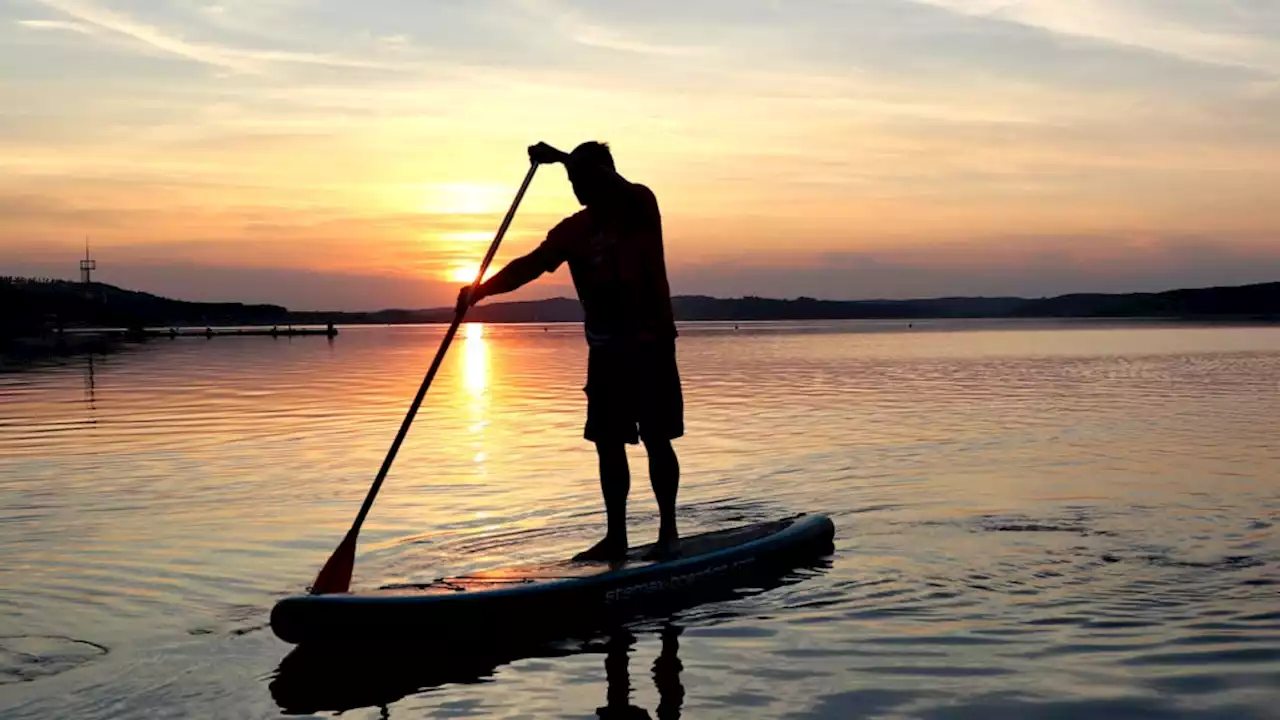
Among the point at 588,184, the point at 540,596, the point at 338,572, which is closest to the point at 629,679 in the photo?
the point at 540,596

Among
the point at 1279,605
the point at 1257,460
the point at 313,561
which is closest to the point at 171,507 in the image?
the point at 313,561

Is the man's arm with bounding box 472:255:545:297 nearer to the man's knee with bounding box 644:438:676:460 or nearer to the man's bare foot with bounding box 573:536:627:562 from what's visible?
the man's knee with bounding box 644:438:676:460

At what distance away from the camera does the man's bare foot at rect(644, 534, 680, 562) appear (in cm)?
872

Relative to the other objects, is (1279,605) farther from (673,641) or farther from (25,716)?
(25,716)

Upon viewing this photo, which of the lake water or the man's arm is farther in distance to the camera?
the man's arm

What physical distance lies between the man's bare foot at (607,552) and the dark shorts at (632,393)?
2.41 feet

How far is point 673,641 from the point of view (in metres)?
7.40

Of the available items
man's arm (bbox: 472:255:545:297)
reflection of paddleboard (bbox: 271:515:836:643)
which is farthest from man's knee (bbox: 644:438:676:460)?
man's arm (bbox: 472:255:545:297)

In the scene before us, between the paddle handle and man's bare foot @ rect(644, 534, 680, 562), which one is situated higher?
the paddle handle

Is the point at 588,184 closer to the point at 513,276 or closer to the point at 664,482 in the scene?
the point at 513,276

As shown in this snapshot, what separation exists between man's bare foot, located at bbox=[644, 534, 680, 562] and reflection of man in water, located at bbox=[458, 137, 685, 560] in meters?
0.01

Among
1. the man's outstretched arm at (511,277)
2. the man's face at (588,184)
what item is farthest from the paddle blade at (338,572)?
the man's face at (588,184)

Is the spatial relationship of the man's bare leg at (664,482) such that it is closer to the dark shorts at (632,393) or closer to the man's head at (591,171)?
the dark shorts at (632,393)

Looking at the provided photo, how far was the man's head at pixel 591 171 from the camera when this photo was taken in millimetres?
8547
